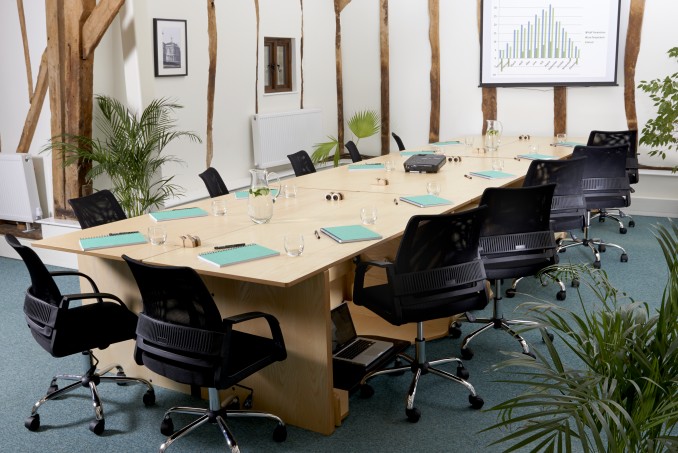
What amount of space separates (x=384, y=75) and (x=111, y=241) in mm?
5692

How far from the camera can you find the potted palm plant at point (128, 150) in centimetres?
575

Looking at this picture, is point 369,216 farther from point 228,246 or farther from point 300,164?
point 300,164

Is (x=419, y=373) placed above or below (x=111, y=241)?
below

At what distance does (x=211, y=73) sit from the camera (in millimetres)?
6914

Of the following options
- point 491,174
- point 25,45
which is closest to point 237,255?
point 491,174

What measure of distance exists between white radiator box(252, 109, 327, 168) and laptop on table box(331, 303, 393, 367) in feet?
12.4

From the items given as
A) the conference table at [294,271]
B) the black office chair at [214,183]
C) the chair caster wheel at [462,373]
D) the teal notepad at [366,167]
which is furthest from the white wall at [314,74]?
the chair caster wheel at [462,373]

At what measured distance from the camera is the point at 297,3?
26.6 feet

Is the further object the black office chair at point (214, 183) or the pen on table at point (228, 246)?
the black office chair at point (214, 183)

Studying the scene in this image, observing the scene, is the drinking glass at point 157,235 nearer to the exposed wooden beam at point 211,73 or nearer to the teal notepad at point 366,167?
the teal notepad at point 366,167

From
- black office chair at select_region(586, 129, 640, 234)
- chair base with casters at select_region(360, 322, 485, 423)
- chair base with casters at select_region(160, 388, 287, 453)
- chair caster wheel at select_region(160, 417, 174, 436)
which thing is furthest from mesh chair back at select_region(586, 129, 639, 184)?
chair caster wheel at select_region(160, 417, 174, 436)

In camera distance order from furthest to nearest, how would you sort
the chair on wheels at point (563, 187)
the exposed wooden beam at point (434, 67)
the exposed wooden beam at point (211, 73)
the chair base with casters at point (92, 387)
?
the exposed wooden beam at point (434, 67) < the exposed wooden beam at point (211, 73) < the chair on wheels at point (563, 187) < the chair base with casters at point (92, 387)

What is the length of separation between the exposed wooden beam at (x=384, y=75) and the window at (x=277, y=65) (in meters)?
1.16

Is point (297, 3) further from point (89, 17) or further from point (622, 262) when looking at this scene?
point (622, 262)
